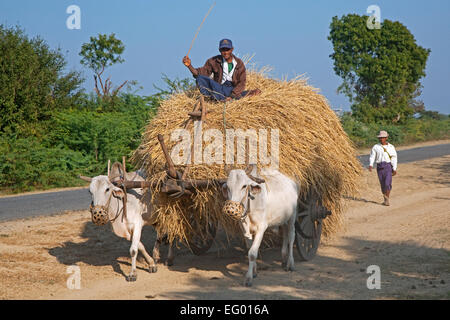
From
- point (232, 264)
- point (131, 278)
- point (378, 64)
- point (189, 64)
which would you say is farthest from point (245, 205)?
Answer: point (378, 64)

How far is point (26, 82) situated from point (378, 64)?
18.7 metres

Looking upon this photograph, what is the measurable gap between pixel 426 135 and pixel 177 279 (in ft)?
93.4

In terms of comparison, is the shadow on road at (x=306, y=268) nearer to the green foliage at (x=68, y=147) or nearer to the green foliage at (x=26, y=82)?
the green foliage at (x=68, y=147)

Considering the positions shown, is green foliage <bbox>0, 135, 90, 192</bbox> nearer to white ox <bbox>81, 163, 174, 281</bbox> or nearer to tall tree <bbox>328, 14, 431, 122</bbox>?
white ox <bbox>81, 163, 174, 281</bbox>

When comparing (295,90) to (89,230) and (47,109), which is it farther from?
(47,109)

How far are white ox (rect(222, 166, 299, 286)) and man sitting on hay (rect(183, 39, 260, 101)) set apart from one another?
1.27 m

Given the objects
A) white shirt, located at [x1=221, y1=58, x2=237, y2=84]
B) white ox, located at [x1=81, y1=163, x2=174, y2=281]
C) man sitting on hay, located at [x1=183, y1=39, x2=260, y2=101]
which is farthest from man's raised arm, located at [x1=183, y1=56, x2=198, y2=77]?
white ox, located at [x1=81, y1=163, x2=174, y2=281]

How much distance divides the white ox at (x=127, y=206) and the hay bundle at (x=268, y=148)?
208mm

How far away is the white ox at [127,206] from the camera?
639 centimetres

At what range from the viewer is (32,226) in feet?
32.0

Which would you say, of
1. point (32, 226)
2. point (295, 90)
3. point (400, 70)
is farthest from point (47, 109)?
point (400, 70)

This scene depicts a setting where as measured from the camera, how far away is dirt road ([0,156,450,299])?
19.5 feet

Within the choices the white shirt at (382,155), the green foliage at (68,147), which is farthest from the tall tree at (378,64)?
the white shirt at (382,155)

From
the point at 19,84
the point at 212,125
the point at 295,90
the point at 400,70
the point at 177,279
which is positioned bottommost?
the point at 177,279
